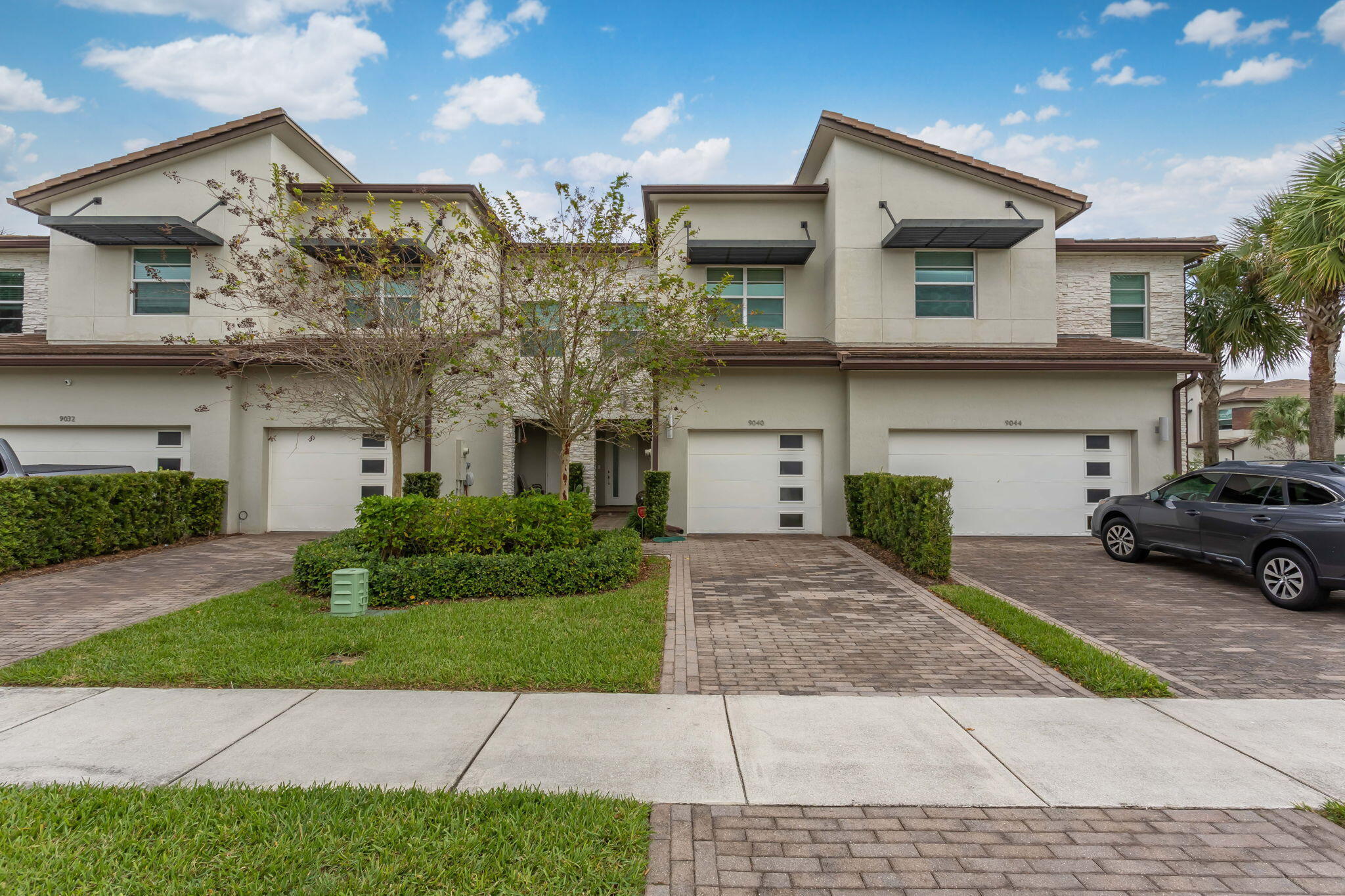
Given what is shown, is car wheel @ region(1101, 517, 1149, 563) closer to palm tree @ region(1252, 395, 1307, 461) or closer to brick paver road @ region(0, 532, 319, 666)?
brick paver road @ region(0, 532, 319, 666)

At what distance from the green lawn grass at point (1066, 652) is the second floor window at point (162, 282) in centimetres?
1744

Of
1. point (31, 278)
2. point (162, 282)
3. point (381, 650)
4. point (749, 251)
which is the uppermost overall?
point (749, 251)

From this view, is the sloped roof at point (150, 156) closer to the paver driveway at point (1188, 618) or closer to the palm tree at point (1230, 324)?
the paver driveway at point (1188, 618)

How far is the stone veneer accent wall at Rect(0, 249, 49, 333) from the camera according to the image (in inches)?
669

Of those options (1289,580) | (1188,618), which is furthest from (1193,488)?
(1188,618)

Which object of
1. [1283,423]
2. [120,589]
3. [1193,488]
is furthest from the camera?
[1283,423]

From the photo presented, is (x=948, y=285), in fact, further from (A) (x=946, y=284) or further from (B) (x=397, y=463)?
(B) (x=397, y=463)

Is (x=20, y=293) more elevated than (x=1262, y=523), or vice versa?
(x=20, y=293)

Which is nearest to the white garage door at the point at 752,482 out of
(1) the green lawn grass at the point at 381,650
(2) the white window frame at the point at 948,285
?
(2) the white window frame at the point at 948,285

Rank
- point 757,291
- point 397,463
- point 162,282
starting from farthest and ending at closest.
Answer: point 757,291 < point 162,282 < point 397,463

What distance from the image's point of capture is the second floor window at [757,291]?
53.5 ft

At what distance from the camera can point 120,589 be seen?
348 inches

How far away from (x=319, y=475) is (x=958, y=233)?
1543 centimetres

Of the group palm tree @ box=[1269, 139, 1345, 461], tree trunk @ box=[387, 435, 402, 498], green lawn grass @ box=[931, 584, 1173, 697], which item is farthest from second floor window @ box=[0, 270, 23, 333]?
palm tree @ box=[1269, 139, 1345, 461]
